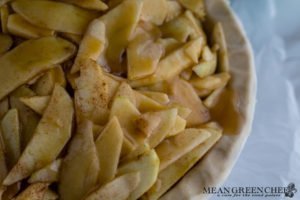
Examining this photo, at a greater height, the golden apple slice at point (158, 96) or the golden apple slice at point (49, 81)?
the golden apple slice at point (158, 96)

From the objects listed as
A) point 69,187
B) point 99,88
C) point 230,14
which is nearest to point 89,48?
point 99,88

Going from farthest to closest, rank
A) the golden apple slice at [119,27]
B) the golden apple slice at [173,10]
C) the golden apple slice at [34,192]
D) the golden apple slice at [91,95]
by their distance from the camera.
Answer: the golden apple slice at [173,10]
the golden apple slice at [119,27]
the golden apple slice at [91,95]
the golden apple slice at [34,192]

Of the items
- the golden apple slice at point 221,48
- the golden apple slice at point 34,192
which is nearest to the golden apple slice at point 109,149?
the golden apple slice at point 34,192

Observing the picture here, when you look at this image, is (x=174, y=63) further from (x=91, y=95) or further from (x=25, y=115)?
(x=25, y=115)

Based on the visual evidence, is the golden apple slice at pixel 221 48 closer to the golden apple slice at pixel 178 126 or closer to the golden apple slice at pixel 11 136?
the golden apple slice at pixel 178 126

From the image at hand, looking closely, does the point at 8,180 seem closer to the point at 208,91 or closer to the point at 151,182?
the point at 151,182

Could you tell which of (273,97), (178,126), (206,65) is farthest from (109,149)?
(273,97)
